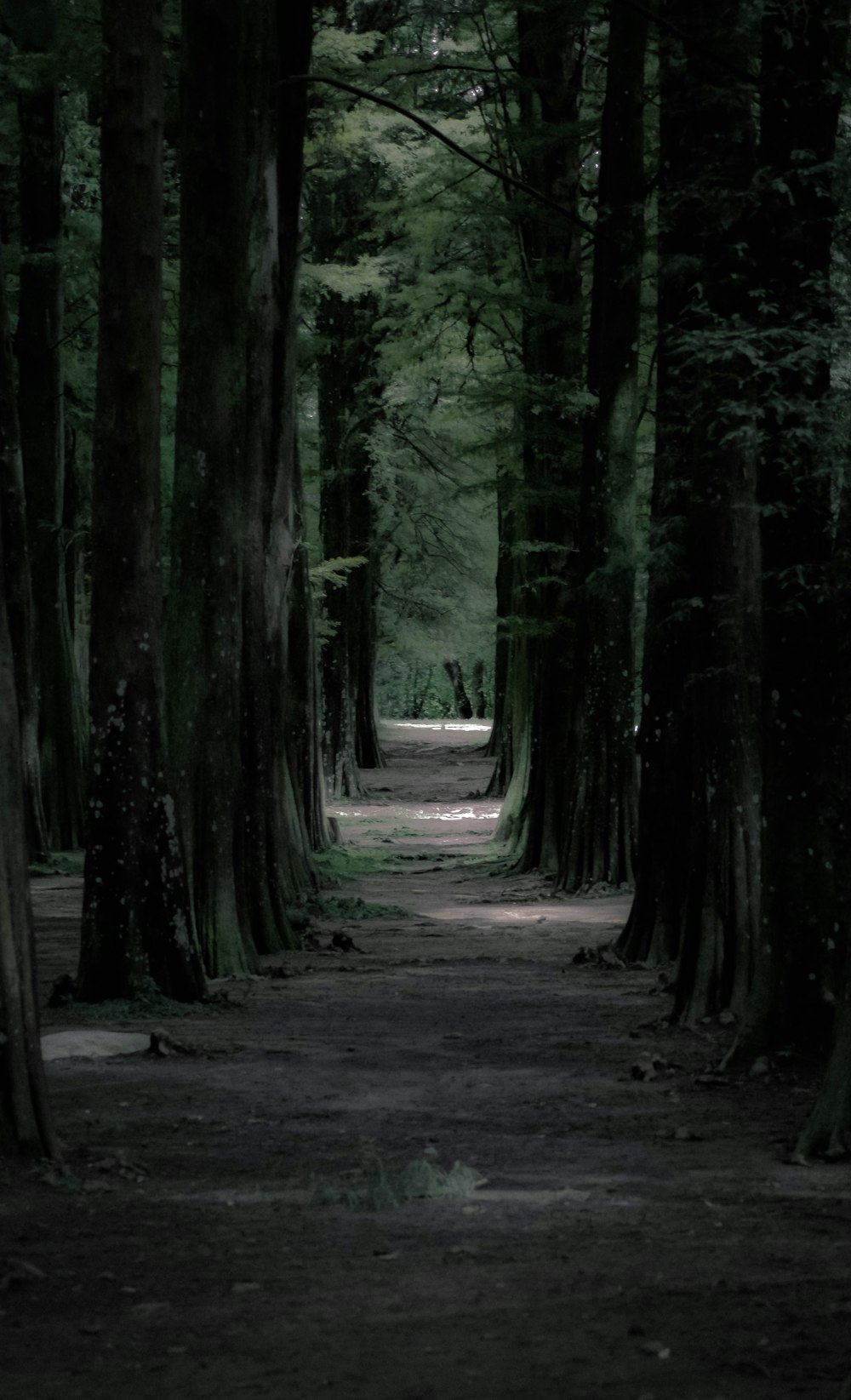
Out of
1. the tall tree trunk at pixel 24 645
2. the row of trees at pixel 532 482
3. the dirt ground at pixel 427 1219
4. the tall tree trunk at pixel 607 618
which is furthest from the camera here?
the tall tree trunk at pixel 607 618

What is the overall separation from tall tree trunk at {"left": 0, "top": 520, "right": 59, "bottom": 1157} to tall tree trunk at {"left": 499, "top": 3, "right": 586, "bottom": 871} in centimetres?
1313

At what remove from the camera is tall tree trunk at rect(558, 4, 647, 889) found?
58.3 feet

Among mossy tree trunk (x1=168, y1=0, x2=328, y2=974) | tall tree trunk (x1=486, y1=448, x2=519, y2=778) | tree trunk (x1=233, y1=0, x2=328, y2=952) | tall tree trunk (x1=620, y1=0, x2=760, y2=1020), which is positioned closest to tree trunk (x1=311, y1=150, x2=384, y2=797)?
tall tree trunk (x1=486, y1=448, x2=519, y2=778)

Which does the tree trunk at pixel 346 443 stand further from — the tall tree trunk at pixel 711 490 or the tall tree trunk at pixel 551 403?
the tall tree trunk at pixel 711 490

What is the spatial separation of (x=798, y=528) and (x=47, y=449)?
15800mm

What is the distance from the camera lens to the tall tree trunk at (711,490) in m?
9.41

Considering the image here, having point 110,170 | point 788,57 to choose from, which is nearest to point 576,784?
point 110,170

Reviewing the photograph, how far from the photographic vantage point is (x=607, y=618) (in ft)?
59.6

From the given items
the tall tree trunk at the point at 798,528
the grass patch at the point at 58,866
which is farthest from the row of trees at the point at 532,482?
the grass patch at the point at 58,866

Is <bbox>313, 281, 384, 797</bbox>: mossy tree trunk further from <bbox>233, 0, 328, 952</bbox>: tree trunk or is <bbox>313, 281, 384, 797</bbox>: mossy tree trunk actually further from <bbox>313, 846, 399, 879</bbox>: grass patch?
<bbox>233, 0, 328, 952</bbox>: tree trunk

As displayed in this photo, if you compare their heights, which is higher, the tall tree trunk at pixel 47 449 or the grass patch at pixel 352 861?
the tall tree trunk at pixel 47 449

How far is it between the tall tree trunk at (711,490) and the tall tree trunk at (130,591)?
127 inches

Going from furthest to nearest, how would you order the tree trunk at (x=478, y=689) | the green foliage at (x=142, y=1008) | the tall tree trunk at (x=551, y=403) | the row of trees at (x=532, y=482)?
1. the tree trunk at (x=478, y=689)
2. the tall tree trunk at (x=551, y=403)
3. the green foliage at (x=142, y=1008)
4. the row of trees at (x=532, y=482)

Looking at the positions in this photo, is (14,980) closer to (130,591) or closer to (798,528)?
(798,528)
